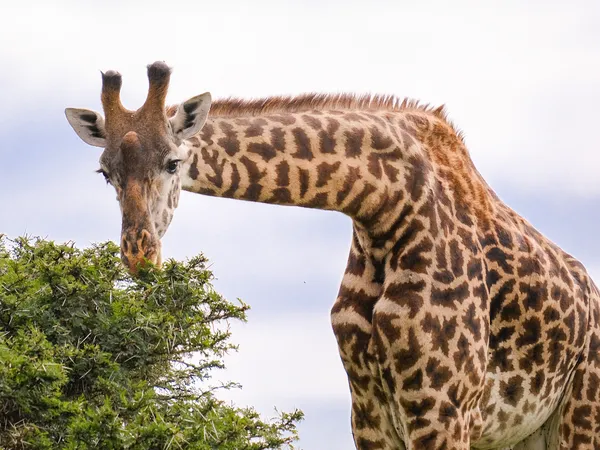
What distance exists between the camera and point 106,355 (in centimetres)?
1309

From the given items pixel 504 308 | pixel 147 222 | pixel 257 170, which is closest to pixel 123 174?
pixel 147 222

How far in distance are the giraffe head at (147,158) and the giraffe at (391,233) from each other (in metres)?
0.01

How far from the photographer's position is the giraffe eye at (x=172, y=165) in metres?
7.64

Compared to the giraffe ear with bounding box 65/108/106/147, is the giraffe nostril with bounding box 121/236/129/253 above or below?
below

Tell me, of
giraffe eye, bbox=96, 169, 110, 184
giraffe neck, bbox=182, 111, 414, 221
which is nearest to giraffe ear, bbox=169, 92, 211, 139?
giraffe neck, bbox=182, 111, 414, 221

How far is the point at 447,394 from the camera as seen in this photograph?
26.5 ft

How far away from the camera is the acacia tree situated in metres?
12.3

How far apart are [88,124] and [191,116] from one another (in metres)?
0.89

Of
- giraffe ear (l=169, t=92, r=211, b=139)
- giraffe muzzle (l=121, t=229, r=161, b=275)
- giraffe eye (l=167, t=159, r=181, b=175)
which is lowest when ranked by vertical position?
giraffe muzzle (l=121, t=229, r=161, b=275)

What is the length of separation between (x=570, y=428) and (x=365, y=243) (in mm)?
2867

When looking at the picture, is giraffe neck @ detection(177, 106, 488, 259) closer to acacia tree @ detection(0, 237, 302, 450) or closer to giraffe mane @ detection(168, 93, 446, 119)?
giraffe mane @ detection(168, 93, 446, 119)

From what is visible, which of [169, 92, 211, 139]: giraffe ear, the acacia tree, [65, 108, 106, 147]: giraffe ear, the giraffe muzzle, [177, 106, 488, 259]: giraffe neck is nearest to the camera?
the giraffe muzzle

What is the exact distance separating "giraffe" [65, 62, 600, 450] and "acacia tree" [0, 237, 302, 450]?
13.8 feet

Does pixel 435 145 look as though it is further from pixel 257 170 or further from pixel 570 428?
pixel 570 428
